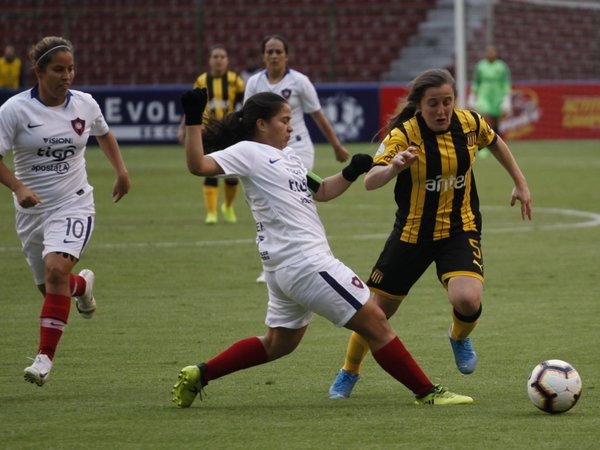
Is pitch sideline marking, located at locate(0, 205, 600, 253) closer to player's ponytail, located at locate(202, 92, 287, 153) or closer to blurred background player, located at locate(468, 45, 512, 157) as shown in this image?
player's ponytail, located at locate(202, 92, 287, 153)

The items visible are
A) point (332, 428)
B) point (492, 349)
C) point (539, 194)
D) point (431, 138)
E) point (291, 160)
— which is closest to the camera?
point (332, 428)

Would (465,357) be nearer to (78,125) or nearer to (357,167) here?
(357,167)

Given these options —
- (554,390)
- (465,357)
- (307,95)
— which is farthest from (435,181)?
(307,95)

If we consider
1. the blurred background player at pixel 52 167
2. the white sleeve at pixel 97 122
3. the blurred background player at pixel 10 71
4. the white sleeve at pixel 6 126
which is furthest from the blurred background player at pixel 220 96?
the blurred background player at pixel 10 71

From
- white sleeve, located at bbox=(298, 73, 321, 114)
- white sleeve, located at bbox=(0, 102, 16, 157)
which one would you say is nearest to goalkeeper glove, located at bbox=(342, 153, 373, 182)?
white sleeve, located at bbox=(0, 102, 16, 157)

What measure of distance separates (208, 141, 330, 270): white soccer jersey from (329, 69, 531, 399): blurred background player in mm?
728

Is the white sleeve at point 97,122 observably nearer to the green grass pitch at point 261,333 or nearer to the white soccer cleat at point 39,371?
the green grass pitch at point 261,333

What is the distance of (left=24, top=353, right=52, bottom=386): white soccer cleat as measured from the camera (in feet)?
22.6

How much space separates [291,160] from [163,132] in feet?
81.2

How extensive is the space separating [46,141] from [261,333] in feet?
7.76

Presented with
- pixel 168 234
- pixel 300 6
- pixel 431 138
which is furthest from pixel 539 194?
pixel 300 6

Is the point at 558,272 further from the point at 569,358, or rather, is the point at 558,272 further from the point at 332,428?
the point at 332,428

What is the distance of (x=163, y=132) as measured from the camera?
3112cm

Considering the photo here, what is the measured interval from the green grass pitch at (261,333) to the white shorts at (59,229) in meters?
0.75
